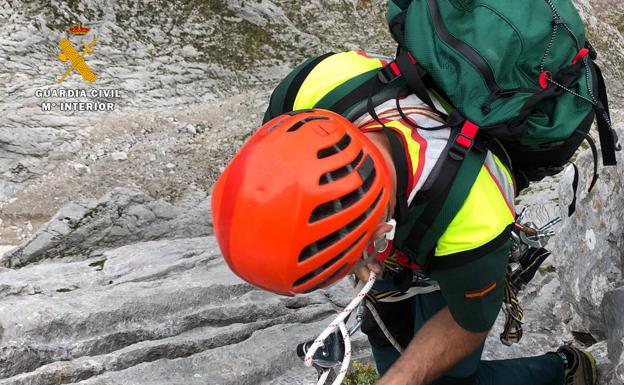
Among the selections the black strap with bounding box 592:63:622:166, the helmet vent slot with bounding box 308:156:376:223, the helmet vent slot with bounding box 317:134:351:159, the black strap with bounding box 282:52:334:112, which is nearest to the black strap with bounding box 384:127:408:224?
the helmet vent slot with bounding box 308:156:376:223

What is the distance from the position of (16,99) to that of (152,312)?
9.89 metres

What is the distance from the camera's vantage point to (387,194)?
349 cm

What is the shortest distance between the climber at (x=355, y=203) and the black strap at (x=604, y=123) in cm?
74

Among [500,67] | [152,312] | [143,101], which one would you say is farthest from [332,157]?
[143,101]

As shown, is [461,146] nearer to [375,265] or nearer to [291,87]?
[375,265]

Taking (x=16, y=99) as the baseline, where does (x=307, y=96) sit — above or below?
above

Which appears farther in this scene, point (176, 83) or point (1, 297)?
point (176, 83)

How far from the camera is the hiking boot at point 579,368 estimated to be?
18.0ft

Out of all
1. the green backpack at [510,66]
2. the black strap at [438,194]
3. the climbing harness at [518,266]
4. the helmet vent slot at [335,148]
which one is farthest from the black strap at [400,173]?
the climbing harness at [518,266]

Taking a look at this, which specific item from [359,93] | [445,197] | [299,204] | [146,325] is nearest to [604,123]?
[445,197]

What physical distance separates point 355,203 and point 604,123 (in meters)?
1.96

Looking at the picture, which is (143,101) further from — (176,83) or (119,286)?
(119,286)

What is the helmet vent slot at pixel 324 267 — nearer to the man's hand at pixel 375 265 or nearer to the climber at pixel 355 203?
the climber at pixel 355 203

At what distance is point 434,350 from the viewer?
4.04 meters
